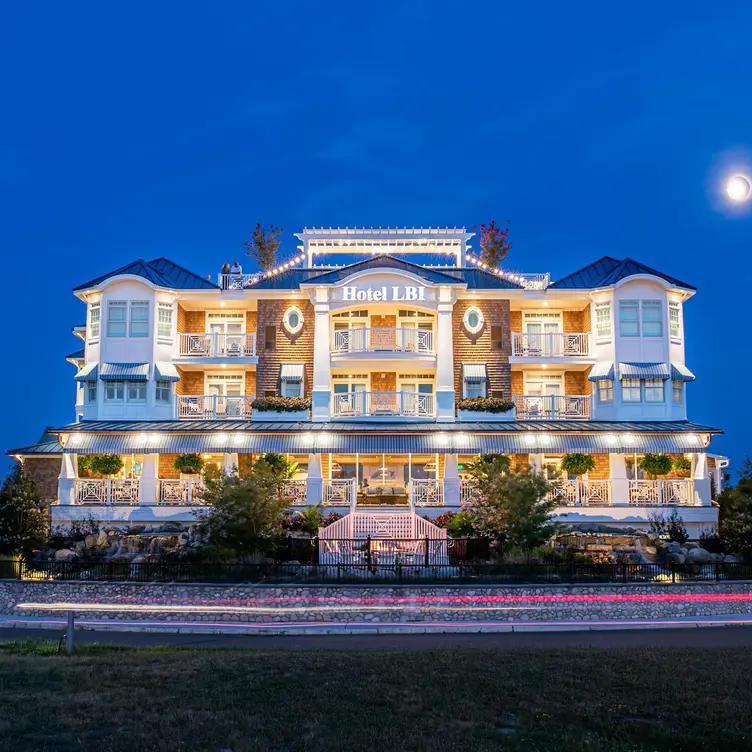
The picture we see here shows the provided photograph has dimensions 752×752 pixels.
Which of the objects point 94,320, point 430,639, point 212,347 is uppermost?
point 94,320

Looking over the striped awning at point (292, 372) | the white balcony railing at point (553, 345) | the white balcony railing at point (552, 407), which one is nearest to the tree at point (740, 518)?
the white balcony railing at point (552, 407)

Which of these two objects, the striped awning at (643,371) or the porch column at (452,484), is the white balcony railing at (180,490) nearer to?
the porch column at (452,484)

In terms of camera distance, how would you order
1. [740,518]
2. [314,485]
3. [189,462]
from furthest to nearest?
[189,462]
[314,485]
[740,518]

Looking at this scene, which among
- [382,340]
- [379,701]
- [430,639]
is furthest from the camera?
[382,340]

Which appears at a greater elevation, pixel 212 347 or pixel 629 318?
pixel 629 318

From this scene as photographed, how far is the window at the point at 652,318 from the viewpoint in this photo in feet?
124

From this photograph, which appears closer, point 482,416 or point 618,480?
point 618,480

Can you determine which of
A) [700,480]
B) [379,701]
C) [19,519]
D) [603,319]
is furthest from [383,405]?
[379,701]

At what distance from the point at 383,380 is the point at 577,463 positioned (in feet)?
→ 32.5

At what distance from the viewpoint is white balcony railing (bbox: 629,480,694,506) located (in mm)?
34375

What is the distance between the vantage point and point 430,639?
1964 centimetres

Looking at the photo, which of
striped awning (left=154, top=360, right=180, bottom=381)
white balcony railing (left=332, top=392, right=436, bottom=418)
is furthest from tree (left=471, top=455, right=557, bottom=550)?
striped awning (left=154, top=360, right=180, bottom=381)

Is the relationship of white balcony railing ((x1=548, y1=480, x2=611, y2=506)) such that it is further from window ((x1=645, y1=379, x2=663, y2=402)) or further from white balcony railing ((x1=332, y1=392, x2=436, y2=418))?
white balcony railing ((x1=332, y1=392, x2=436, y2=418))

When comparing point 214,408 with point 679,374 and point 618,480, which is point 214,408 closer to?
point 618,480
